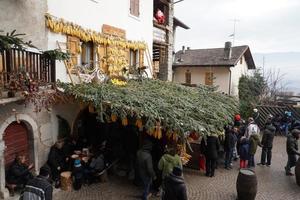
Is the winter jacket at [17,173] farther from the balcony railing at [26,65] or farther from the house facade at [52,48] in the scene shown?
the balcony railing at [26,65]

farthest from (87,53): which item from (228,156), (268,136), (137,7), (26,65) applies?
(268,136)

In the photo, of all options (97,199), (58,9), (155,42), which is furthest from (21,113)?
(155,42)

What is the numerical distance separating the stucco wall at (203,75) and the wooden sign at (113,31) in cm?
1462

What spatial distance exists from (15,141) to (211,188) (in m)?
6.54

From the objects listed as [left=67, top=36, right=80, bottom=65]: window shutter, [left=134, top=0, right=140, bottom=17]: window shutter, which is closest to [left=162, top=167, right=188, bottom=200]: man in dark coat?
[left=67, top=36, right=80, bottom=65]: window shutter

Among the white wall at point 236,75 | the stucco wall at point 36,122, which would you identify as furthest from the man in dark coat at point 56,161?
the white wall at point 236,75

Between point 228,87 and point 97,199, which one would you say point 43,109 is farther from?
point 228,87

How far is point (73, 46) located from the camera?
11570mm

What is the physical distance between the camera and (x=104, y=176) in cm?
1037

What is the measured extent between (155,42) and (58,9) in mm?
8987

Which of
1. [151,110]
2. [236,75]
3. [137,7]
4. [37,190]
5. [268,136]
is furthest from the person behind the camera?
[236,75]

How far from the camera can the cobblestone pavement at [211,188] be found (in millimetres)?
9299

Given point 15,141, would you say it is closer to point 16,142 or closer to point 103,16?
point 16,142

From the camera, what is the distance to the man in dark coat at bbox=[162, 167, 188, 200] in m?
6.36
